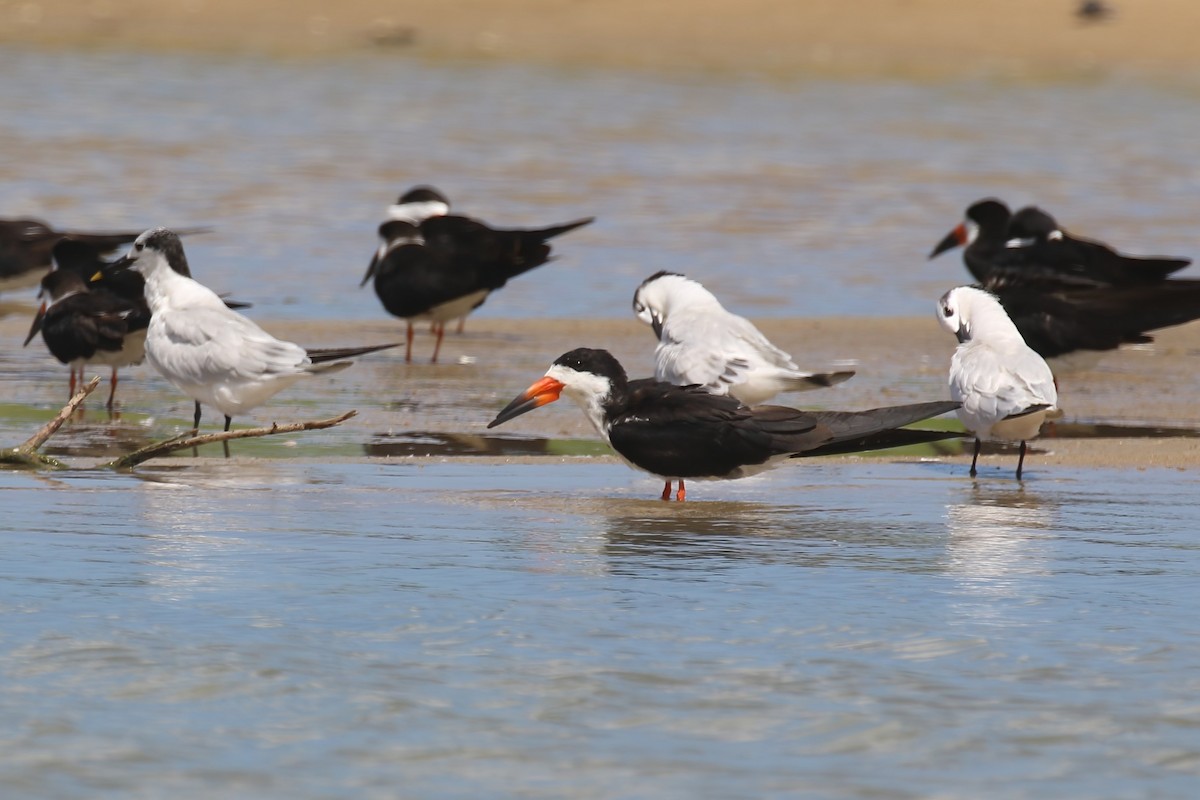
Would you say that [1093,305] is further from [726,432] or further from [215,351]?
[215,351]

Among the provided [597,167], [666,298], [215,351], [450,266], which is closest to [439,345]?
[450,266]

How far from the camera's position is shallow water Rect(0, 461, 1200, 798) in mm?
3553

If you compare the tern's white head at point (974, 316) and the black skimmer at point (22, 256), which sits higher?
the black skimmer at point (22, 256)

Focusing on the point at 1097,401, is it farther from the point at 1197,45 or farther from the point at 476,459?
the point at 1197,45

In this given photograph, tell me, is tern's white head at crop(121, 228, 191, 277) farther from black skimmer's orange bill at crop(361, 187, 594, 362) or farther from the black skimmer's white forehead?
the black skimmer's white forehead

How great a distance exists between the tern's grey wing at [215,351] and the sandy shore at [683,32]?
2548 cm

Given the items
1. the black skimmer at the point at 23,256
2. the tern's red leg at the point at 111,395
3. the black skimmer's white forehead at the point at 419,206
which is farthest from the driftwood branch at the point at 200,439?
the black skimmer's white forehead at the point at 419,206

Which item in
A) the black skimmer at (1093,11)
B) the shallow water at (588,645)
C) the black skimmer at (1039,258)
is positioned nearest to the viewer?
the shallow water at (588,645)

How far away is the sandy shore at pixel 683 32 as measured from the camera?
34.1m

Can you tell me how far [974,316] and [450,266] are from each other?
4194 mm

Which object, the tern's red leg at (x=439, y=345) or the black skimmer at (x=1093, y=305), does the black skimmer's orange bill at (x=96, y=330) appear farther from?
the black skimmer at (x=1093, y=305)

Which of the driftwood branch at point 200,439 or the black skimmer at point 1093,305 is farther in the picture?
the black skimmer at point 1093,305

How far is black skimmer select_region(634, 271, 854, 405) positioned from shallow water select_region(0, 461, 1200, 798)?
108 cm

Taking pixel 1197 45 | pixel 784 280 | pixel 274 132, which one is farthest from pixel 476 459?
pixel 1197 45
